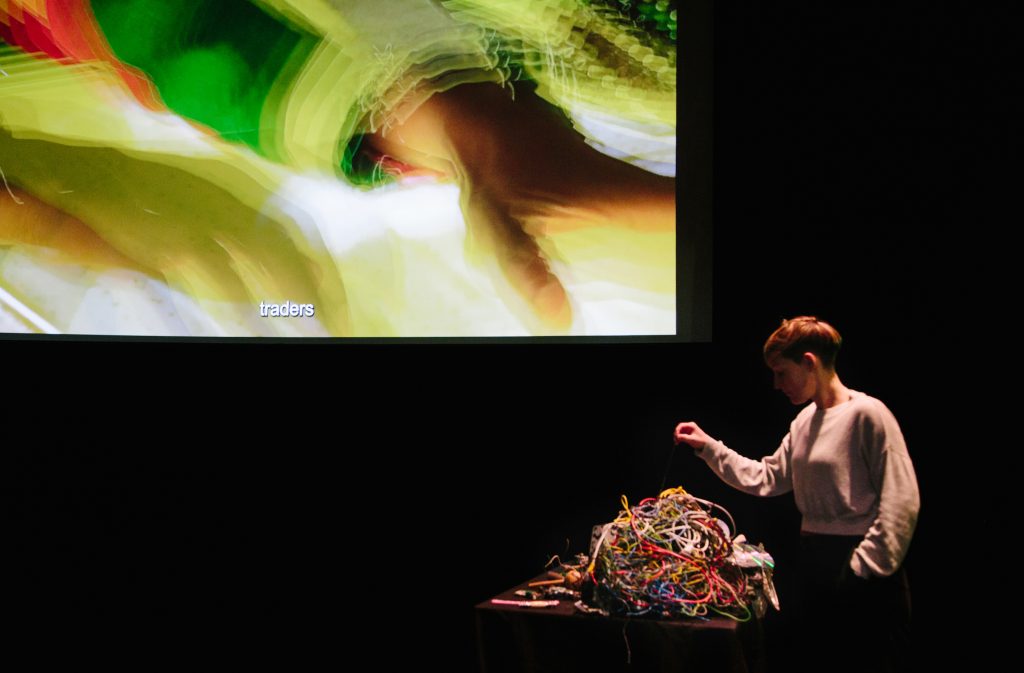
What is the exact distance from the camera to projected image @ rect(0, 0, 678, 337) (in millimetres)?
2896

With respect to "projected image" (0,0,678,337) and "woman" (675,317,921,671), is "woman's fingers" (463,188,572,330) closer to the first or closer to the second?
"projected image" (0,0,678,337)

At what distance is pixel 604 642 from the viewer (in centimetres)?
216

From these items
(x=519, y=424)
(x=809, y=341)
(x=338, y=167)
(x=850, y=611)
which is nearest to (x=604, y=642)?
(x=850, y=611)

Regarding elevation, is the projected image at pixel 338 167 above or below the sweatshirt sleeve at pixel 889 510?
above

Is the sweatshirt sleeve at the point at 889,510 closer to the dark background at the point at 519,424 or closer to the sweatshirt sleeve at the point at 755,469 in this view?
the sweatshirt sleeve at the point at 755,469

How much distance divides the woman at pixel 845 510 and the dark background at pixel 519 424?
52 cm

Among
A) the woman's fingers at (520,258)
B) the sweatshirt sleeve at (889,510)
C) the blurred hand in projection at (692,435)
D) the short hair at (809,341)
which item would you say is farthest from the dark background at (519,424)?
the sweatshirt sleeve at (889,510)

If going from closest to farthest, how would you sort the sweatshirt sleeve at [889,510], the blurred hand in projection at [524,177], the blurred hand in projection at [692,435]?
1. the sweatshirt sleeve at [889,510]
2. the blurred hand in projection at [692,435]
3. the blurred hand in projection at [524,177]

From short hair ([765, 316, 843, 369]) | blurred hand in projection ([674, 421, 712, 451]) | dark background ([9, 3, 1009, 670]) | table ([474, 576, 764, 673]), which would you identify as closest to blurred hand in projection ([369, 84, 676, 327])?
dark background ([9, 3, 1009, 670])

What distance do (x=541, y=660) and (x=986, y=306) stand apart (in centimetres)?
145

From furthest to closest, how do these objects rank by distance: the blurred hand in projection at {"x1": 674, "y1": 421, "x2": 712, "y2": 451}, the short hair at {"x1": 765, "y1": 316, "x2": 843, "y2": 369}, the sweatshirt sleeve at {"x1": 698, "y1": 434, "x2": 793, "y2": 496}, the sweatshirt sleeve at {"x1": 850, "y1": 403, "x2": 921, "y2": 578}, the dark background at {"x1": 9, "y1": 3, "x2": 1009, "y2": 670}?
the dark background at {"x1": 9, "y1": 3, "x2": 1009, "y2": 670}
the blurred hand in projection at {"x1": 674, "y1": 421, "x2": 712, "y2": 451}
the sweatshirt sleeve at {"x1": 698, "y1": 434, "x2": 793, "y2": 496}
the short hair at {"x1": 765, "y1": 316, "x2": 843, "y2": 369}
the sweatshirt sleeve at {"x1": 850, "y1": 403, "x2": 921, "y2": 578}

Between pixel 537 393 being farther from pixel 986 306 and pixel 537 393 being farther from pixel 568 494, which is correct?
pixel 986 306

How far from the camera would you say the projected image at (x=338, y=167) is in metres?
2.90

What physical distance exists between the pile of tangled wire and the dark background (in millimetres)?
593
